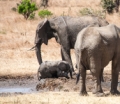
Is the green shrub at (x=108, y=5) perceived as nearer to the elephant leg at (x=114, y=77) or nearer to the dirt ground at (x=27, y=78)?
the dirt ground at (x=27, y=78)

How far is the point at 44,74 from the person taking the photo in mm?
17219

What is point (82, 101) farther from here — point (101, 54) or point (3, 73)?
point (3, 73)

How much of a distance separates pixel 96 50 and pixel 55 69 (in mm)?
4514

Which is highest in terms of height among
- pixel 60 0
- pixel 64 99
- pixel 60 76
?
pixel 64 99

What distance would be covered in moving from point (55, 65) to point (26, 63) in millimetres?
4474

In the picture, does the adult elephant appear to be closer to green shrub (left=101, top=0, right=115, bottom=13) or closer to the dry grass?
the dry grass

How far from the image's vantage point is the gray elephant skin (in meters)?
12.8

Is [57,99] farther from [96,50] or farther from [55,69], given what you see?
[55,69]

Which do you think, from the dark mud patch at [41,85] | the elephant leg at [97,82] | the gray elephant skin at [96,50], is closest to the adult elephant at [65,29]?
the dark mud patch at [41,85]

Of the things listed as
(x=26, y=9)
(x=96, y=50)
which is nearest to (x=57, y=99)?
(x=96, y=50)

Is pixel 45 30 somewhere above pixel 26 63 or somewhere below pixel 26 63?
above

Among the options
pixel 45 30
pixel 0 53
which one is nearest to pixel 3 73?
pixel 45 30

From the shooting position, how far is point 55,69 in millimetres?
17172

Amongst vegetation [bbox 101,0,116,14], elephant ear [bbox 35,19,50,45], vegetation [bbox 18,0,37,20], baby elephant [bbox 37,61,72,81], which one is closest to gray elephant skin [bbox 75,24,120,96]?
baby elephant [bbox 37,61,72,81]
